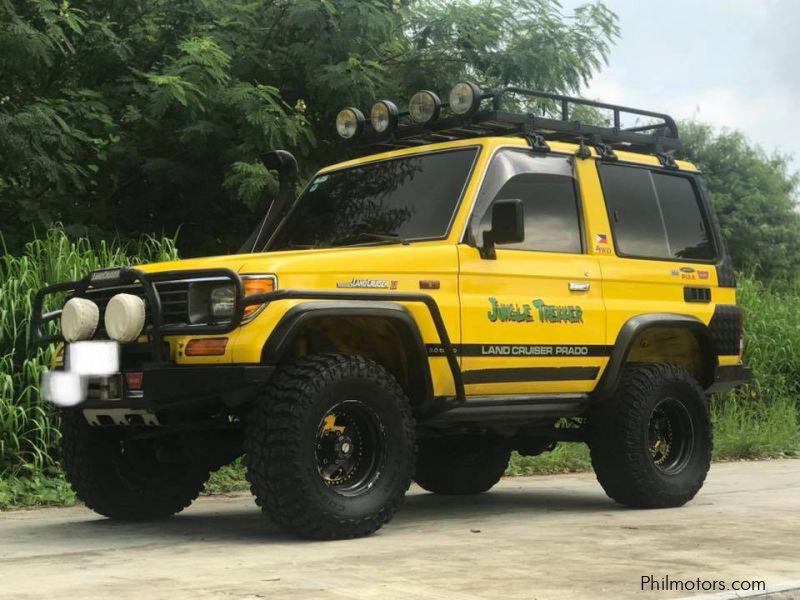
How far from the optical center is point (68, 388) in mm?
6625

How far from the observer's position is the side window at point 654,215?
26.9ft

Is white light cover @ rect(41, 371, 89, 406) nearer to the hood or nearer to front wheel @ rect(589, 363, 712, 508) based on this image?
the hood

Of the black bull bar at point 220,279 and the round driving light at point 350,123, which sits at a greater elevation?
the round driving light at point 350,123

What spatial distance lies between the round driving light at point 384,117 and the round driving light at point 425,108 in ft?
0.57

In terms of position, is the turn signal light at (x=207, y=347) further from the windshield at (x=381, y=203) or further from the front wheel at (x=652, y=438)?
the front wheel at (x=652, y=438)

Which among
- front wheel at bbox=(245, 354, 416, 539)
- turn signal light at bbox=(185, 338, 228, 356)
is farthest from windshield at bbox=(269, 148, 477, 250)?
turn signal light at bbox=(185, 338, 228, 356)

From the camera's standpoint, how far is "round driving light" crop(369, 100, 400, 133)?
811 centimetres

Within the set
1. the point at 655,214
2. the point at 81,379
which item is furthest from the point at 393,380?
the point at 655,214

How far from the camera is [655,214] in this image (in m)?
8.47

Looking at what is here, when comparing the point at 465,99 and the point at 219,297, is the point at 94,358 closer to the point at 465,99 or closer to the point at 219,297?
the point at 219,297

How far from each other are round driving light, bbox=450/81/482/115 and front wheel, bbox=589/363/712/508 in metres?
1.97

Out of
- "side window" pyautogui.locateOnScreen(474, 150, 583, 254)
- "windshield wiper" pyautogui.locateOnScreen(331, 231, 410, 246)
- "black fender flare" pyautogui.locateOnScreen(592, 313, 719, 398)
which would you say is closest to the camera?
"windshield wiper" pyautogui.locateOnScreen(331, 231, 410, 246)

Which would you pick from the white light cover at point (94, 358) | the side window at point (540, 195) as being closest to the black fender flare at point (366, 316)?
the white light cover at point (94, 358)

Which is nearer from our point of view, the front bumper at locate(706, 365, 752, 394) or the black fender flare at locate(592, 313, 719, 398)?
the black fender flare at locate(592, 313, 719, 398)
